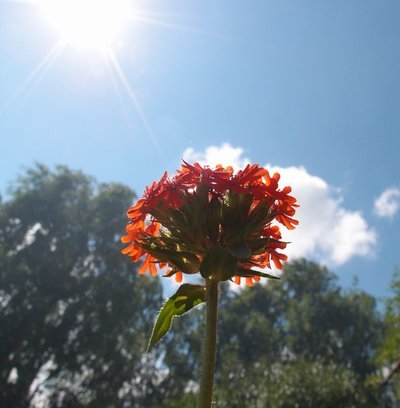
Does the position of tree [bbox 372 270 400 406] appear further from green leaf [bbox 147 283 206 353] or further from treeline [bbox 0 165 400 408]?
green leaf [bbox 147 283 206 353]

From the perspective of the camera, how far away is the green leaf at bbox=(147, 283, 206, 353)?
5.03 ft

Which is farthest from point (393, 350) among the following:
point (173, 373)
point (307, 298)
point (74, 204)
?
point (307, 298)

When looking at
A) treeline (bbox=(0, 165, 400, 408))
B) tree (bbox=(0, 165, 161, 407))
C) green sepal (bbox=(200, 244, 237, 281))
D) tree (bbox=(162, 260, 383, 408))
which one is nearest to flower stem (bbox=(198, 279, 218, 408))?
green sepal (bbox=(200, 244, 237, 281))

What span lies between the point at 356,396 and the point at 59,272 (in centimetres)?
1708

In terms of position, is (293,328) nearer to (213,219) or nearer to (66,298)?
(66,298)

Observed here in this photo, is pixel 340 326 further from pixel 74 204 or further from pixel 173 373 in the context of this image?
pixel 74 204

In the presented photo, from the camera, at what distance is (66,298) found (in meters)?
25.9

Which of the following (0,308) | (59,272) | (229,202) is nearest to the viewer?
(229,202)

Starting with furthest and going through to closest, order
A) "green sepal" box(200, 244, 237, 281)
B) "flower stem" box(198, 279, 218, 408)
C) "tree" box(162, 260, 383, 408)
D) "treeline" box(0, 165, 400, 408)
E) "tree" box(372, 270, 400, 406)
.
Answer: "tree" box(162, 260, 383, 408) → "treeline" box(0, 165, 400, 408) → "tree" box(372, 270, 400, 406) → "green sepal" box(200, 244, 237, 281) → "flower stem" box(198, 279, 218, 408)

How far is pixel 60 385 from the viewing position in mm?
26469

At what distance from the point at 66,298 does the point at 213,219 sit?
26.2 m

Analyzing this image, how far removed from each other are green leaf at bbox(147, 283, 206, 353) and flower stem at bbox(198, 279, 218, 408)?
20cm

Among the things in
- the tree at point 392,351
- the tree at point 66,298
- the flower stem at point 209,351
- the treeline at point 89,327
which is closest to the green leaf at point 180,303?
the flower stem at point 209,351

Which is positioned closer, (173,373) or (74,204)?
(74,204)
